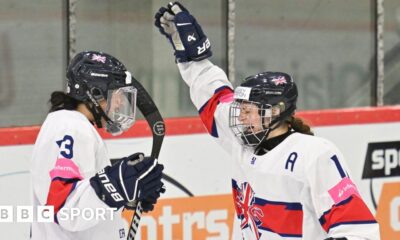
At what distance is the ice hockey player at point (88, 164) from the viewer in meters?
2.67

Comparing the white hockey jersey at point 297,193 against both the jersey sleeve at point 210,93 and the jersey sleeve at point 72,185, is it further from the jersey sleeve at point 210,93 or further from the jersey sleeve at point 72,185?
the jersey sleeve at point 72,185

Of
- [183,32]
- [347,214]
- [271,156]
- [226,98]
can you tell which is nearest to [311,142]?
[271,156]

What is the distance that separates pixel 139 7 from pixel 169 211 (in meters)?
0.91

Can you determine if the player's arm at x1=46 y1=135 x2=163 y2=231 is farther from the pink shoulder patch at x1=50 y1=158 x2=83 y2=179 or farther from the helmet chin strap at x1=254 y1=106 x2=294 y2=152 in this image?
the helmet chin strap at x1=254 y1=106 x2=294 y2=152

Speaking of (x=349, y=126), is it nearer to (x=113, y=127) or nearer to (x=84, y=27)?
(x=84, y=27)

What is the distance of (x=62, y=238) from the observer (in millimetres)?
2908

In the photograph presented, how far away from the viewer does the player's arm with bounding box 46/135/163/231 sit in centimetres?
266

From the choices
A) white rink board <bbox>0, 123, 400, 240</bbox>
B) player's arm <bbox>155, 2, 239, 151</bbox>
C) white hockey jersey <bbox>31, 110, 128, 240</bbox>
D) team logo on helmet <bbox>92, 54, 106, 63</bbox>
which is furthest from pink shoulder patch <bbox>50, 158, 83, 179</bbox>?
white rink board <bbox>0, 123, 400, 240</bbox>

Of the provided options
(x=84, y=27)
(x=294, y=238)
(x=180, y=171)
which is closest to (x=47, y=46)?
(x=84, y=27)

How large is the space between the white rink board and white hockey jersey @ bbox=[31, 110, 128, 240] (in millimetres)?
1039

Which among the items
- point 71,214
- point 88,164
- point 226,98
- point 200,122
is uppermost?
point 226,98

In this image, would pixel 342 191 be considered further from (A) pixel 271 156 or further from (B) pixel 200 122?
(B) pixel 200 122

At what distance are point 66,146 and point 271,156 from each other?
23.5 inches

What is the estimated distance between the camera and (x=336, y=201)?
2.74 m
